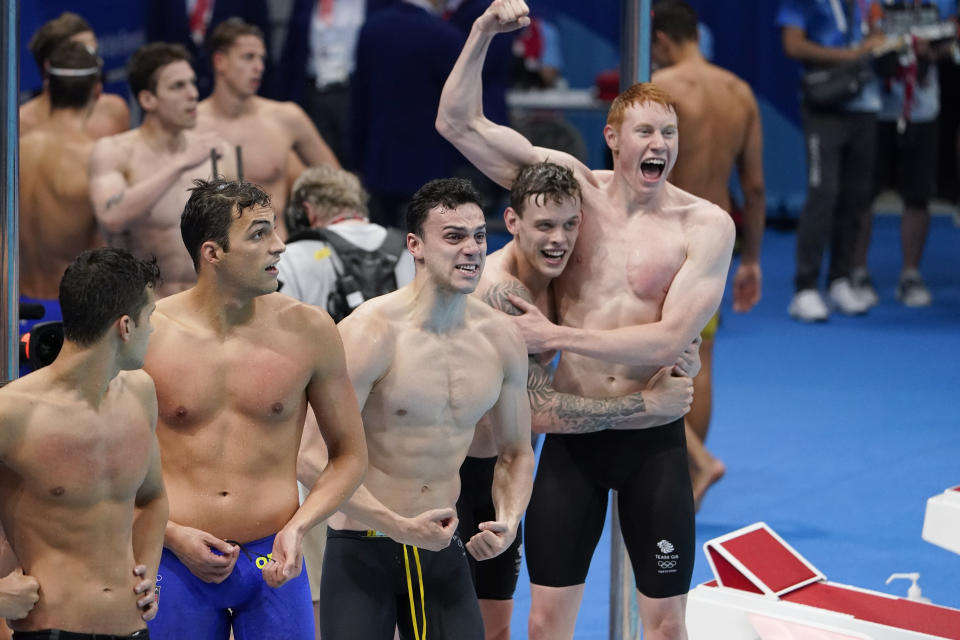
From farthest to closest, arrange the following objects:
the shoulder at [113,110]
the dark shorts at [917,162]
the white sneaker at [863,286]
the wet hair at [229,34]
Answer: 1. the white sneaker at [863,286]
2. the dark shorts at [917,162]
3. the shoulder at [113,110]
4. the wet hair at [229,34]

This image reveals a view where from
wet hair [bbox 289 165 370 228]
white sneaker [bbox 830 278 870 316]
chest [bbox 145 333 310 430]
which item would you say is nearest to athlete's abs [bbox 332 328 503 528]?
chest [bbox 145 333 310 430]

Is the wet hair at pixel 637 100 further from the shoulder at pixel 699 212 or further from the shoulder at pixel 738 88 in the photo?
the shoulder at pixel 738 88

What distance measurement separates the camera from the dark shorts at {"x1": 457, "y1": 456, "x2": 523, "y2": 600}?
4.61 metres

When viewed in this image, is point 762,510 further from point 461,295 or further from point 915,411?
point 461,295

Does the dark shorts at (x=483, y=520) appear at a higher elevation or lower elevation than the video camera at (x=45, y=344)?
lower

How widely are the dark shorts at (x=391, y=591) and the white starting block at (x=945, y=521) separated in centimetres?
207

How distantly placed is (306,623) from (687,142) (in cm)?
427

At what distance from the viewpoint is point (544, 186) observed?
171 inches

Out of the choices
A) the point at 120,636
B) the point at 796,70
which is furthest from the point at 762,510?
the point at 796,70

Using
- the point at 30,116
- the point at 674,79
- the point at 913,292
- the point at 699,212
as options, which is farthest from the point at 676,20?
the point at 913,292

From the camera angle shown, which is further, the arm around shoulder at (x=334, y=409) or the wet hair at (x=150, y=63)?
the wet hair at (x=150, y=63)

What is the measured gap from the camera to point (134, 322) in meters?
3.16

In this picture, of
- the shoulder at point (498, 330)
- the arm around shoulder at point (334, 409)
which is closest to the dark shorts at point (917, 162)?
the shoulder at point (498, 330)

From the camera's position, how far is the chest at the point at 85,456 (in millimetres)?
3080
